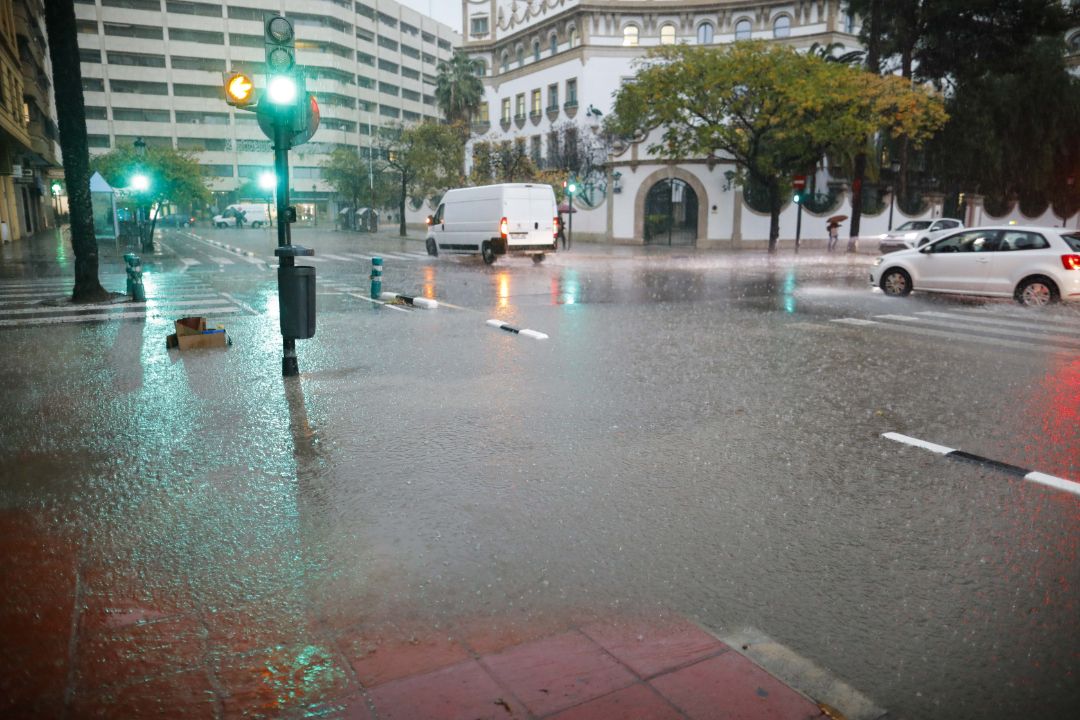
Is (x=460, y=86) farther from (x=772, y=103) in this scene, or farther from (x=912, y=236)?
(x=912, y=236)

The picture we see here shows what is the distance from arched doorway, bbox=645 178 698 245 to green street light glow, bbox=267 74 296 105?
38.7m

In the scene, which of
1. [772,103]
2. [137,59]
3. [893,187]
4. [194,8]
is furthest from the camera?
[194,8]

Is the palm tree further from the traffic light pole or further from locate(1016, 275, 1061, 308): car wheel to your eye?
the traffic light pole

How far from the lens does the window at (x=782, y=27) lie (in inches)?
1941

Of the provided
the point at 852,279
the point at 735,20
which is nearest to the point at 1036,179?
the point at 735,20

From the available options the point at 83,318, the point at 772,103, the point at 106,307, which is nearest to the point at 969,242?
the point at 83,318

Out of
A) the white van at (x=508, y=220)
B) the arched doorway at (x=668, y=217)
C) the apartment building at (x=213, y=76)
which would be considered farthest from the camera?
the apartment building at (x=213, y=76)

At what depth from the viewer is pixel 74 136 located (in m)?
13.8

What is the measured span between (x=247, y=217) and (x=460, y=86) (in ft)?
87.5

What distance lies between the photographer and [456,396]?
725 centimetres

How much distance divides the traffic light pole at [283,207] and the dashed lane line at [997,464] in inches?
219

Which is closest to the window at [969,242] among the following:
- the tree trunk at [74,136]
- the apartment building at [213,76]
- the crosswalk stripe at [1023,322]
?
the crosswalk stripe at [1023,322]

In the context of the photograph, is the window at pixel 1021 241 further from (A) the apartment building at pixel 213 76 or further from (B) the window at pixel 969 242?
(A) the apartment building at pixel 213 76

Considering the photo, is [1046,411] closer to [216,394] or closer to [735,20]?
[216,394]
